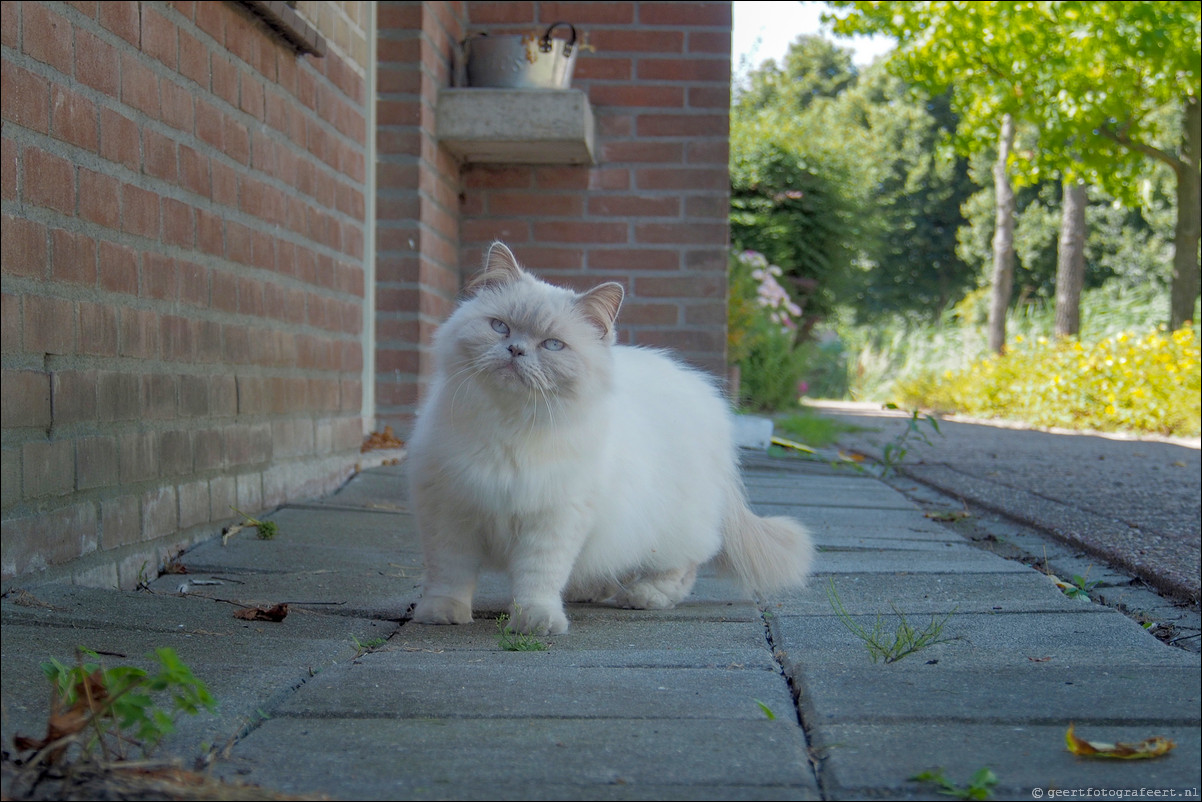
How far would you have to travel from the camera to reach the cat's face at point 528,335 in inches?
80.1

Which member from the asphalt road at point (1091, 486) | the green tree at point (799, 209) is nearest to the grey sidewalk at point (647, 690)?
the asphalt road at point (1091, 486)

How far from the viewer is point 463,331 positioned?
2.11 meters

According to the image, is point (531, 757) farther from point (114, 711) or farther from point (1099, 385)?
point (1099, 385)

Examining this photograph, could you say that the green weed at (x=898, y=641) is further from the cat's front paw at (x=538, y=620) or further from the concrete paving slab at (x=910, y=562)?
the concrete paving slab at (x=910, y=562)

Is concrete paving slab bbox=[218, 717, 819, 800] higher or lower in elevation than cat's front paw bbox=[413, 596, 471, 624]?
higher

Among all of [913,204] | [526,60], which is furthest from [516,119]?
[913,204]

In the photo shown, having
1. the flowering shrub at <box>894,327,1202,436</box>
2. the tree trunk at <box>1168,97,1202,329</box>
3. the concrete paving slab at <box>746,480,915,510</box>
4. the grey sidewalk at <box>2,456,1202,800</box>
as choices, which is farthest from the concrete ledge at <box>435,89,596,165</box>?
the tree trunk at <box>1168,97,1202,329</box>

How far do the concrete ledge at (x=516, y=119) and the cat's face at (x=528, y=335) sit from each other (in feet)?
7.51

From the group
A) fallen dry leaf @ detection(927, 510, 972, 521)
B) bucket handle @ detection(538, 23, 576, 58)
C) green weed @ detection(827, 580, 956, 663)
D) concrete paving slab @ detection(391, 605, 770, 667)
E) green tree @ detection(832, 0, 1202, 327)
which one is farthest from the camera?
green tree @ detection(832, 0, 1202, 327)

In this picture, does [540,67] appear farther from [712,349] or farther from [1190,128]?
[1190,128]

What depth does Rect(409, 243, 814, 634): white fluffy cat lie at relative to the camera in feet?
6.76

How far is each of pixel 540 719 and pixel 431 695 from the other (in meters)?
0.18

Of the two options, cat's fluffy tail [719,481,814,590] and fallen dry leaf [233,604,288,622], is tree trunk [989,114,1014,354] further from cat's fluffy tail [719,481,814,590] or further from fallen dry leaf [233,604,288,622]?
fallen dry leaf [233,604,288,622]

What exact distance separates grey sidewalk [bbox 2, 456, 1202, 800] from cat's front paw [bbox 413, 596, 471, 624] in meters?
0.04
